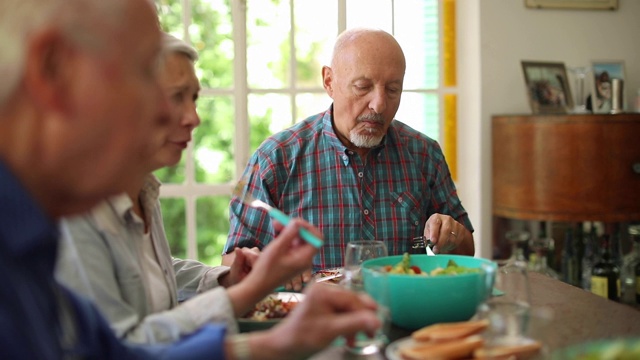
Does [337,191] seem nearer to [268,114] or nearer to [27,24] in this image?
[268,114]

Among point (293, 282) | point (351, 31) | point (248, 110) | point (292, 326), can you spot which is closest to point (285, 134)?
point (351, 31)

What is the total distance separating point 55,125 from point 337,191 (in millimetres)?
1663

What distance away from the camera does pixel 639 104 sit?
3562 mm

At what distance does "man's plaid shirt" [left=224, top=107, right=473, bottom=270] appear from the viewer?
2.22 metres

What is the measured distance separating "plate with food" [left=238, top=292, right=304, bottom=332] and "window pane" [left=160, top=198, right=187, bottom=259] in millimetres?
3089

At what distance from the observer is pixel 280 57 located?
3.63 meters

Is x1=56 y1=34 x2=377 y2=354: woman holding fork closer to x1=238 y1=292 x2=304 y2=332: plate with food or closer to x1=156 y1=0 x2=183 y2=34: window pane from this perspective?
x1=238 y1=292 x2=304 y2=332: plate with food

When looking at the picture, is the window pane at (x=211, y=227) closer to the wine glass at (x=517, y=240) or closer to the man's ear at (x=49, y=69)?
the wine glass at (x=517, y=240)

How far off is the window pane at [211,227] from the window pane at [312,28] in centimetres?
128

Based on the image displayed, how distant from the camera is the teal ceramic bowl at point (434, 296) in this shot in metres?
1.29

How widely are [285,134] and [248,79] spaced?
4.24ft

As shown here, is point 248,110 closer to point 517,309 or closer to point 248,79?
point 248,79

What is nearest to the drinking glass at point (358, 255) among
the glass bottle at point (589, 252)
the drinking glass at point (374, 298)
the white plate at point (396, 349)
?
the drinking glass at point (374, 298)

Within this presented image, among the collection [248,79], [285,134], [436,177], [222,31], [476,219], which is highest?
[222,31]
